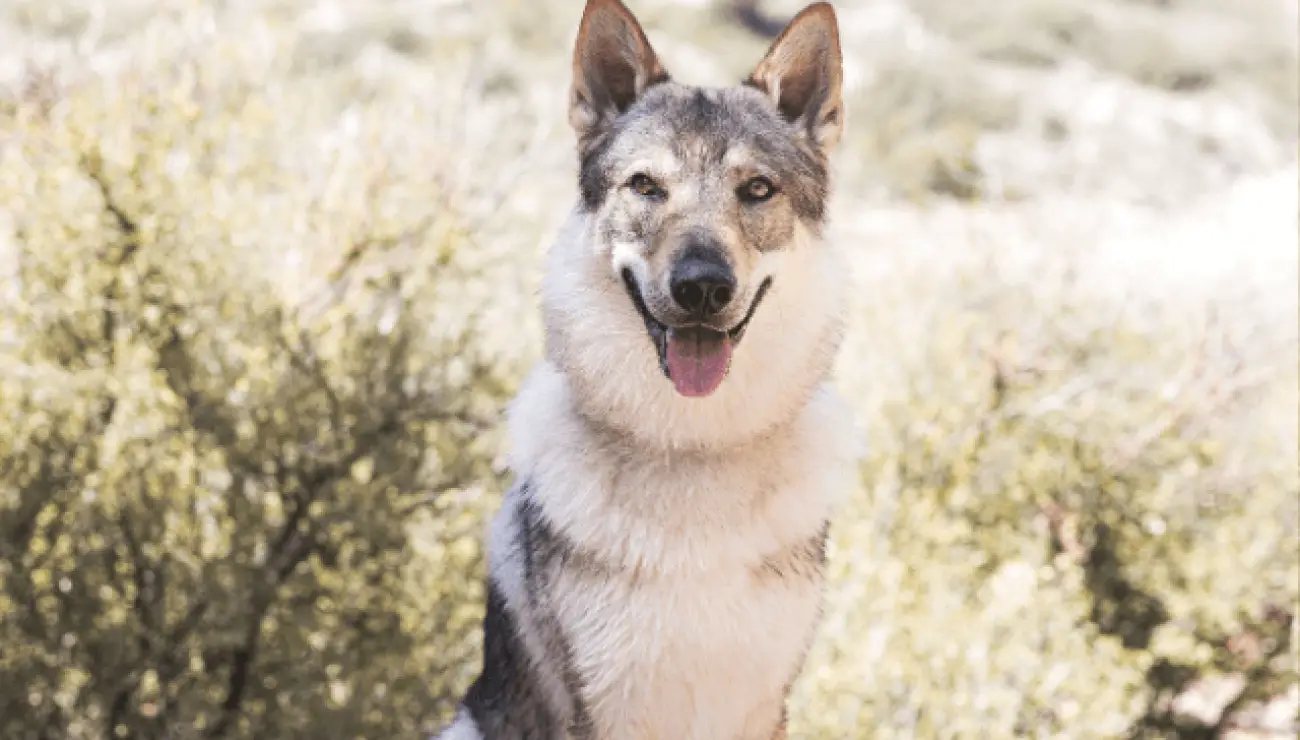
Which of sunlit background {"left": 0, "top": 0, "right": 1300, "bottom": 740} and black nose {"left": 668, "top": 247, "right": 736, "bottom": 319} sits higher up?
black nose {"left": 668, "top": 247, "right": 736, "bottom": 319}

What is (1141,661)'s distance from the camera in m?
7.60

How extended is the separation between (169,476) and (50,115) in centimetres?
216

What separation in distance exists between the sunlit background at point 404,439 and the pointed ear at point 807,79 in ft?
6.53

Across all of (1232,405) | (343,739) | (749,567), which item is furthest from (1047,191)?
(749,567)

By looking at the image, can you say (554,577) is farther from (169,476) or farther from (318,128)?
(318,128)

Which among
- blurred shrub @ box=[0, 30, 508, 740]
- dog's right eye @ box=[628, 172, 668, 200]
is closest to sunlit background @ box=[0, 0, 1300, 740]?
blurred shrub @ box=[0, 30, 508, 740]

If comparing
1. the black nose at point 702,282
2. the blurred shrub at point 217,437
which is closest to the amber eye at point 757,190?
the black nose at point 702,282

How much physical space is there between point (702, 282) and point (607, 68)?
0.88 meters

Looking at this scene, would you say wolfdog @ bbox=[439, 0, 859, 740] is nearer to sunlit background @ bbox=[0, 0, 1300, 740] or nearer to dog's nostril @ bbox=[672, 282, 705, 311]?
dog's nostril @ bbox=[672, 282, 705, 311]

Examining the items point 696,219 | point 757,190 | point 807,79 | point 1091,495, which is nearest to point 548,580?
point 696,219

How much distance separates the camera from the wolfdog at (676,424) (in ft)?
10.1

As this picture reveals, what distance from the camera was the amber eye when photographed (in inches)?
128

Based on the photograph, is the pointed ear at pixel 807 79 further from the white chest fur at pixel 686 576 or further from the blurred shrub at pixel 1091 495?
the blurred shrub at pixel 1091 495

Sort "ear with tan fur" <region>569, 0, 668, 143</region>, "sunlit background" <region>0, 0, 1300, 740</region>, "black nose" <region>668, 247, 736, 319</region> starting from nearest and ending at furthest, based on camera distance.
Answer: "black nose" <region>668, 247, 736, 319</region> → "ear with tan fur" <region>569, 0, 668, 143</region> → "sunlit background" <region>0, 0, 1300, 740</region>
